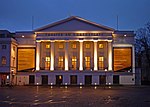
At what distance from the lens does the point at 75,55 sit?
79188 mm

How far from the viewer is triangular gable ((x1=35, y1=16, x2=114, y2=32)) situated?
7700 cm

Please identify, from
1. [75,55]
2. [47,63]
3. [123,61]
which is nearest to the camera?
[123,61]

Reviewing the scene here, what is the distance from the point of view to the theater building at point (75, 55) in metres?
75.2

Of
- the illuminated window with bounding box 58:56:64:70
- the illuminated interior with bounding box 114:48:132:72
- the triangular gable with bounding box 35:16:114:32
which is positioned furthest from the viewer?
the illuminated window with bounding box 58:56:64:70

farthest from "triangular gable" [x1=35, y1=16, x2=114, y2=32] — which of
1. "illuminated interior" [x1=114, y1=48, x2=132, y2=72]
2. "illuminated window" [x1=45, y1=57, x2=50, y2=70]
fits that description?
"illuminated window" [x1=45, y1=57, x2=50, y2=70]

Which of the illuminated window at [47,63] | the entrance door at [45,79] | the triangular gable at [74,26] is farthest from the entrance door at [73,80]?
A: the triangular gable at [74,26]

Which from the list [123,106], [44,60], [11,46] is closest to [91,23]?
[44,60]

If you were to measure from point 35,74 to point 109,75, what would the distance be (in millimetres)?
18859

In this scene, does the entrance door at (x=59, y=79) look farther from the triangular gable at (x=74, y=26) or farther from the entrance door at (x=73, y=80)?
the triangular gable at (x=74, y=26)

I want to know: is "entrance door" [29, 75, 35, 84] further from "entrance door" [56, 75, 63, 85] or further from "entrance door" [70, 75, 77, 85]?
"entrance door" [70, 75, 77, 85]

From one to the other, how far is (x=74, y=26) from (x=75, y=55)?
7779 mm

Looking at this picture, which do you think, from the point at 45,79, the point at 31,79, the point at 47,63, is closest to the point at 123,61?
the point at 47,63

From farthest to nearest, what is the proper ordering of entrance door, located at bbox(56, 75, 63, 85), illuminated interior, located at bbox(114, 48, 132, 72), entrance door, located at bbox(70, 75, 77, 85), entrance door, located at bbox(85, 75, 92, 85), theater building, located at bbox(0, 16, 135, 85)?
1. illuminated interior, located at bbox(114, 48, 132, 72)
2. entrance door, located at bbox(56, 75, 63, 85)
3. theater building, located at bbox(0, 16, 135, 85)
4. entrance door, located at bbox(70, 75, 77, 85)
5. entrance door, located at bbox(85, 75, 92, 85)

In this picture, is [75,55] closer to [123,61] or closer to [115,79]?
[115,79]
